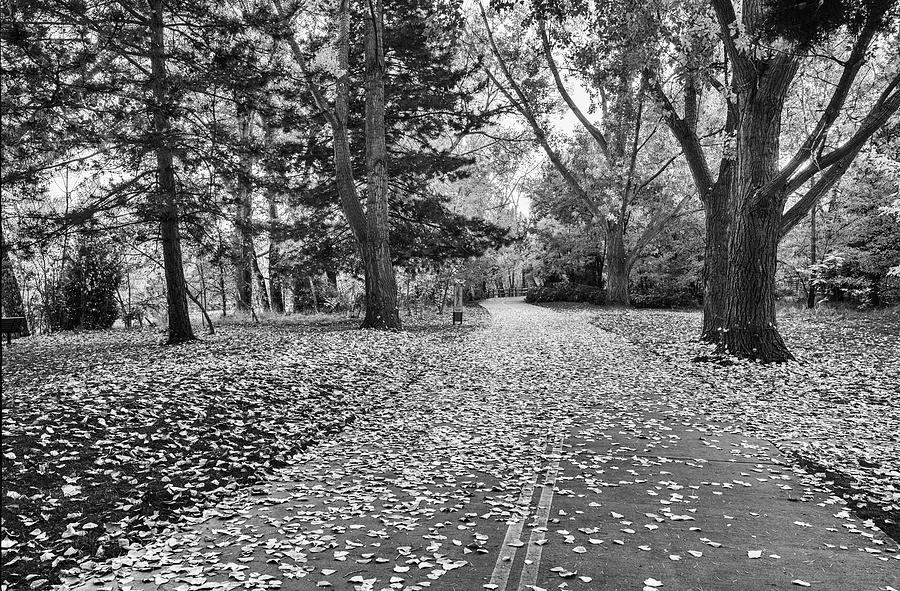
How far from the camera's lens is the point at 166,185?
12078 mm

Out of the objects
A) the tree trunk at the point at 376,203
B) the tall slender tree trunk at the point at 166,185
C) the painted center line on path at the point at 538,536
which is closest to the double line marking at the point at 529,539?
the painted center line on path at the point at 538,536

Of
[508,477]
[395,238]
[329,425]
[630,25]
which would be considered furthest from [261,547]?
[395,238]

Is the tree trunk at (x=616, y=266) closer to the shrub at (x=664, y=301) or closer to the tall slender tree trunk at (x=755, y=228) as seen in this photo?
the shrub at (x=664, y=301)

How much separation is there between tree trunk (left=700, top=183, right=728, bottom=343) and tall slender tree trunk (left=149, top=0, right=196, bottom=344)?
12.2 m

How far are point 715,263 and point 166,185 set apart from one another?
13.1 meters

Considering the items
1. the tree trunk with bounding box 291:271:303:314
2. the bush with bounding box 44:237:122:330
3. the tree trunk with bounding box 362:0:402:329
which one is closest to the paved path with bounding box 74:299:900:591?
the tree trunk with bounding box 362:0:402:329

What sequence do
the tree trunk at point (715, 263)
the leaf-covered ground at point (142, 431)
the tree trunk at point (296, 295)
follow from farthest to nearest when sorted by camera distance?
the tree trunk at point (296, 295) < the tree trunk at point (715, 263) < the leaf-covered ground at point (142, 431)

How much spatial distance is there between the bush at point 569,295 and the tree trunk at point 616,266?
9.54 feet

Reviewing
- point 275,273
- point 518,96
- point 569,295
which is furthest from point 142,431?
point 569,295

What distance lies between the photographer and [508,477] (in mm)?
5605

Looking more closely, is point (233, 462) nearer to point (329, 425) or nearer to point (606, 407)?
point (329, 425)

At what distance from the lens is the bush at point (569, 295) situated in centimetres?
3581

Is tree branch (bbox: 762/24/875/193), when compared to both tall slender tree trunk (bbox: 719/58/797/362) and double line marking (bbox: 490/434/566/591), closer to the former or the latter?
tall slender tree trunk (bbox: 719/58/797/362)

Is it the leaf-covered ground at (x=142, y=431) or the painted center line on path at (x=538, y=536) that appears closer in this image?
the painted center line on path at (x=538, y=536)
